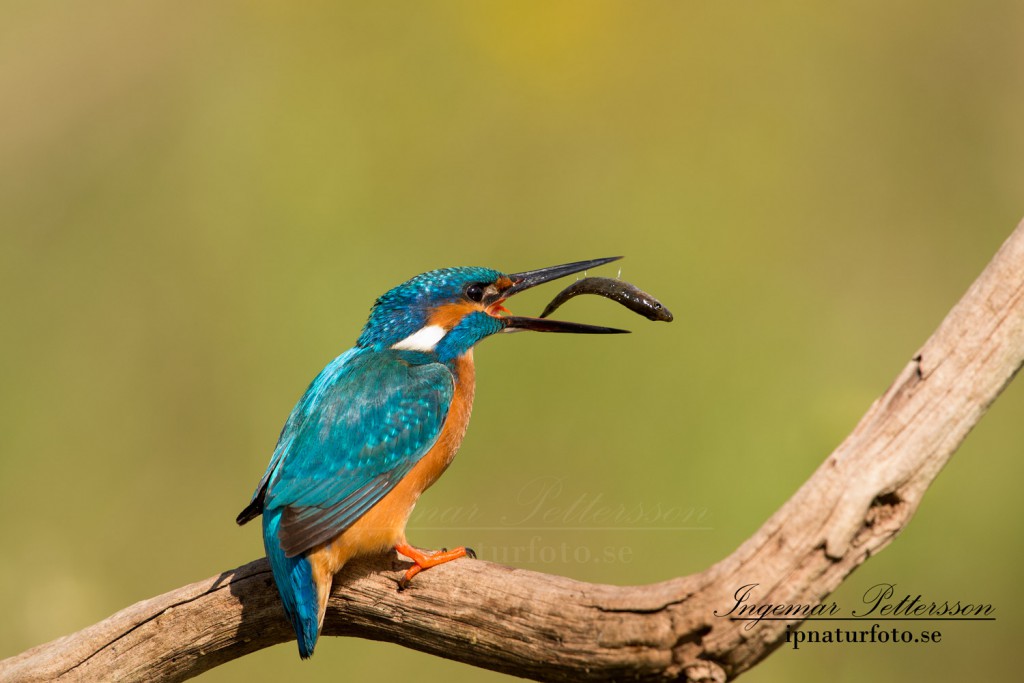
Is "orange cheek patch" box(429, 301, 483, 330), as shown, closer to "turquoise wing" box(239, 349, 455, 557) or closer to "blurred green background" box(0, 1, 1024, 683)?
"turquoise wing" box(239, 349, 455, 557)

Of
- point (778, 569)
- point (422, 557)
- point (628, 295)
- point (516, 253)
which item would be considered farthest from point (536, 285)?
point (516, 253)

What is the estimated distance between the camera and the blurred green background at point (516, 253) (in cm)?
422

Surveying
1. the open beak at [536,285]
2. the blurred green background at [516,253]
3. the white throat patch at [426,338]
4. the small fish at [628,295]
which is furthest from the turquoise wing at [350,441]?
the blurred green background at [516,253]

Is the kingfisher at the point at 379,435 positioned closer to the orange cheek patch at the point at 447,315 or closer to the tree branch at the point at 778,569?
the orange cheek patch at the point at 447,315

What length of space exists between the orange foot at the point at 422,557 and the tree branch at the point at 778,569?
0.29 ft

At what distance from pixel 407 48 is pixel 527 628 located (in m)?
4.33

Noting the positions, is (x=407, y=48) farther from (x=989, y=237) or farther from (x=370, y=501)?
(x=370, y=501)

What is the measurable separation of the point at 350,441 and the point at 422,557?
41 cm

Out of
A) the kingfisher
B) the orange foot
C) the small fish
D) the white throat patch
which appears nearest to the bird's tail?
the kingfisher

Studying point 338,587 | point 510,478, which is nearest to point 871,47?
point 510,478

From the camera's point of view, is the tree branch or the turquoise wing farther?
the turquoise wing

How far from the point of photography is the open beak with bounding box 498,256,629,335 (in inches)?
122

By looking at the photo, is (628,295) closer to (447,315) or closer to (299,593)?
(447,315)

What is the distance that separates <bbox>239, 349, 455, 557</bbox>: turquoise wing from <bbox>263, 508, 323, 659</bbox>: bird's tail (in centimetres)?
5
